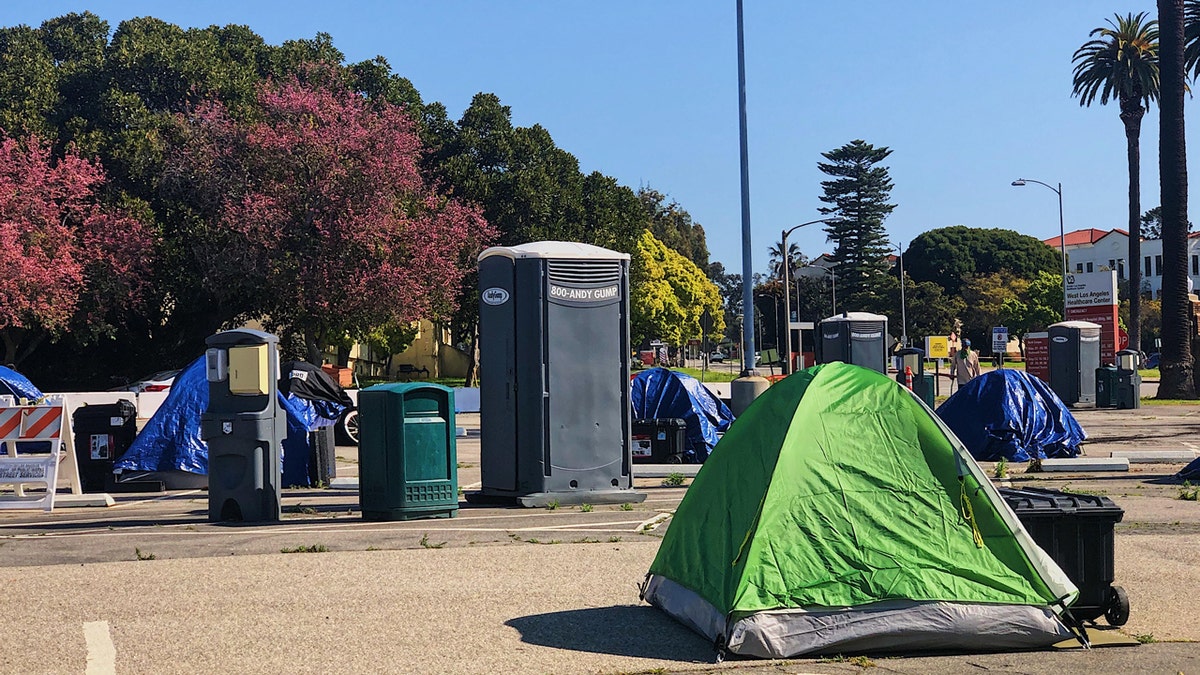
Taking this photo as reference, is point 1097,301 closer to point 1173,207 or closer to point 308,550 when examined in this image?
point 1173,207

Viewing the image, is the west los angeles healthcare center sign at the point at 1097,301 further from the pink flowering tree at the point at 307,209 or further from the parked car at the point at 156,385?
the parked car at the point at 156,385

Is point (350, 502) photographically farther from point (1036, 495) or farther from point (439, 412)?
point (1036, 495)

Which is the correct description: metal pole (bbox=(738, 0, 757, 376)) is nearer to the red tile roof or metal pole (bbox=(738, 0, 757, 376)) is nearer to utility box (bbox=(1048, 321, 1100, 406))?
utility box (bbox=(1048, 321, 1100, 406))

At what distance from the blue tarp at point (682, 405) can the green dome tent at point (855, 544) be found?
34.4 feet

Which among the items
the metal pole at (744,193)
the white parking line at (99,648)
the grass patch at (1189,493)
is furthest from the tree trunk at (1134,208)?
the white parking line at (99,648)

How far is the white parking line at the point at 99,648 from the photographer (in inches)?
237

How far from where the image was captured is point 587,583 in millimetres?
8305

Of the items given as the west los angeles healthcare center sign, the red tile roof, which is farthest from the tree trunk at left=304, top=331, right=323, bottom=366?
the red tile roof

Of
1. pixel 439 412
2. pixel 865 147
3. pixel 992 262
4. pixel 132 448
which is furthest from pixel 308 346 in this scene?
pixel 992 262

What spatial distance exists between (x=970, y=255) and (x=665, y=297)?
45.6 m

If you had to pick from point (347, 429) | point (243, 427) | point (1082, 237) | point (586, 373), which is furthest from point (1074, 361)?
point (1082, 237)

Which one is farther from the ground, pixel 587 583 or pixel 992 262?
pixel 992 262

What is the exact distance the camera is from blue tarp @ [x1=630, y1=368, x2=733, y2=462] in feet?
57.9

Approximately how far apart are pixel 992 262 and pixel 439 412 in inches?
4379
